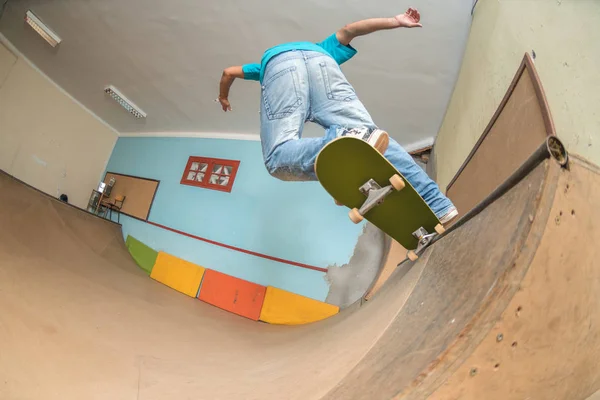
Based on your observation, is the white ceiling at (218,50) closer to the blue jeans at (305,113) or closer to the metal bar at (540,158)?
the blue jeans at (305,113)

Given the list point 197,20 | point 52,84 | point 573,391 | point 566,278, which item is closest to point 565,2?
point 566,278

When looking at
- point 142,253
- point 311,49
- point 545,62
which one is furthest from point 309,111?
point 142,253

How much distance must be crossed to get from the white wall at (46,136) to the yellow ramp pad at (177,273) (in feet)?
6.20

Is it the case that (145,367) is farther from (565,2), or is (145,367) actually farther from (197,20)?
(197,20)

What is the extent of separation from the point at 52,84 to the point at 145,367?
15.2ft

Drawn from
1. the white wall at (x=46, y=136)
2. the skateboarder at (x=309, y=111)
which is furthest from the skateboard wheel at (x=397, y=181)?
the white wall at (x=46, y=136)

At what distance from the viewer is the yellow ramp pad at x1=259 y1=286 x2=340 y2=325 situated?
2.34 meters

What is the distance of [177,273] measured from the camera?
2977mm

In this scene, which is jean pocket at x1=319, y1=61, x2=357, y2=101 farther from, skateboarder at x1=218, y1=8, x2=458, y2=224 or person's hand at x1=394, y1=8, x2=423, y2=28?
person's hand at x1=394, y1=8, x2=423, y2=28

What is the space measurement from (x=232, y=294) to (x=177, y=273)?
0.80 meters

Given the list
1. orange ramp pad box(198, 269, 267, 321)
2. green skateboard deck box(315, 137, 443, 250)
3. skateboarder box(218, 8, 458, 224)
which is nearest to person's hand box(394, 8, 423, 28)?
skateboarder box(218, 8, 458, 224)

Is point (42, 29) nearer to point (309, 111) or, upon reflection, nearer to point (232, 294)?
point (232, 294)

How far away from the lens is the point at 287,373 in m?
0.87

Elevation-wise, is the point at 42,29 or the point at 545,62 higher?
the point at 42,29
